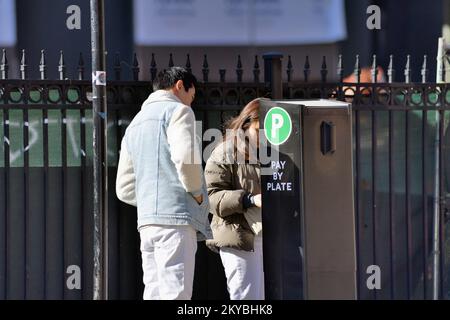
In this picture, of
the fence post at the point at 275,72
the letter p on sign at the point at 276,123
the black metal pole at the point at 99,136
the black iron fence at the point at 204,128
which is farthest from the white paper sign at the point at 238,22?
the letter p on sign at the point at 276,123

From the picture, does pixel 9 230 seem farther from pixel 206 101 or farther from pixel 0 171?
pixel 206 101

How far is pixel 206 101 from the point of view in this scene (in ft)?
23.3

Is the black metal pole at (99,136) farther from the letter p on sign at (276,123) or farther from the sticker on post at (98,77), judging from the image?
the letter p on sign at (276,123)

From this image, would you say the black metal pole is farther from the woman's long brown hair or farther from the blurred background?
the blurred background

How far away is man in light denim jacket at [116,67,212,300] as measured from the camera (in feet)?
19.2

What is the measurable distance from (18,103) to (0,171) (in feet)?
1.71

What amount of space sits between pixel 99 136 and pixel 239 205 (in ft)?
3.45

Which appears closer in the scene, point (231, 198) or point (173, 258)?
point (173, 258)

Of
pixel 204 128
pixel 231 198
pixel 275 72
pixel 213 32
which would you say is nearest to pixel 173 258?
pixel 231 198

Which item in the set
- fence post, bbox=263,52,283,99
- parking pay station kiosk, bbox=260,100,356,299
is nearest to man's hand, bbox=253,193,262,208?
parking pay station kiosk, bbox=260,100,356,299

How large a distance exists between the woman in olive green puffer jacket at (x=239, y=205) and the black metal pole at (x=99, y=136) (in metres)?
0.72

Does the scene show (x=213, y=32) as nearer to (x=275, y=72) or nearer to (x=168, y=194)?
(x=275, y=72)

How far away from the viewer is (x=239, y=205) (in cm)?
620
